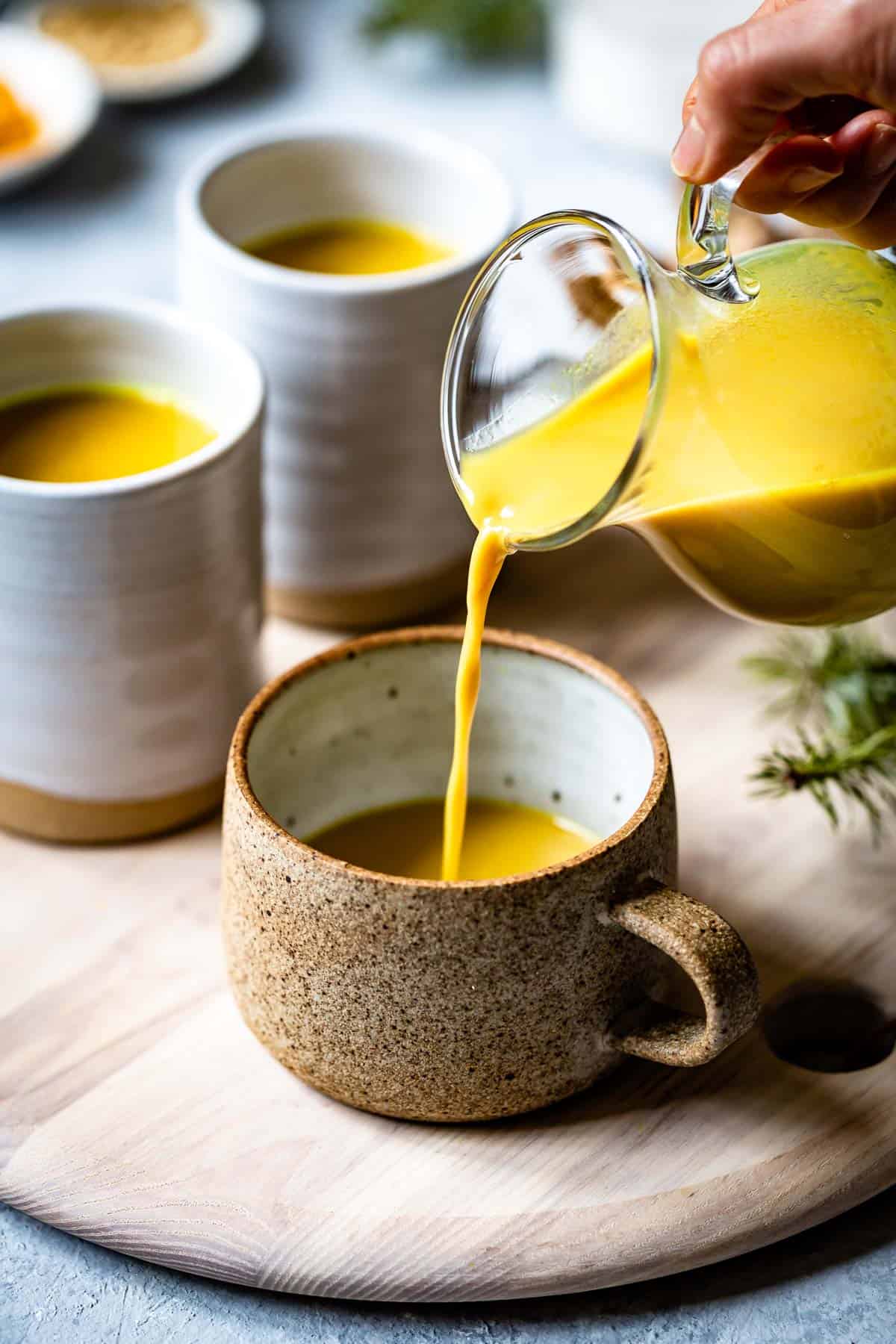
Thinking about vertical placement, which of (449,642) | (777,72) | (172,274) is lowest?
(172,274)

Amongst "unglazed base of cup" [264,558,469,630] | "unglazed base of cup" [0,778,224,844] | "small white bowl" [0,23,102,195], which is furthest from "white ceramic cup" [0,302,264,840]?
"small white bowl" [0,23,102,195]

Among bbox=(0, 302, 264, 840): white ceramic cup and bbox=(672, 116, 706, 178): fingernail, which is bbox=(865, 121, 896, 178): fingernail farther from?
bbox=(0, 302, 264, 840): white ceramic cup

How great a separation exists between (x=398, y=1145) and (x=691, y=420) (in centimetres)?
32

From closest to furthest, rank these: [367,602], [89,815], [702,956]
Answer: [702,956], [89,815], [367,602]

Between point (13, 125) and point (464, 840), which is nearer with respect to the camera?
point (464, 840)

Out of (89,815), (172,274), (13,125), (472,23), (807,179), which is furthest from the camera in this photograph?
(472,23)

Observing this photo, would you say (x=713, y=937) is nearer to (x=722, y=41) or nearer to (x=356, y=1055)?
(x=356, y=1055)

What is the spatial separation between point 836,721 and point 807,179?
0.30 metres

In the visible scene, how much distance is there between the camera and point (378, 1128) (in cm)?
71

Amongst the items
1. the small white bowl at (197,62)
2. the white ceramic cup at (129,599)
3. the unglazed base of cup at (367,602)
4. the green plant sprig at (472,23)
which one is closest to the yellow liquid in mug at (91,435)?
the white ceramic cup at (129,599)

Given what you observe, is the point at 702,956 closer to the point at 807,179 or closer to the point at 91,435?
the point at 807,179

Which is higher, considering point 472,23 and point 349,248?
point 349,248

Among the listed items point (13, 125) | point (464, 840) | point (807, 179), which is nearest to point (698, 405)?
point (807, 179)

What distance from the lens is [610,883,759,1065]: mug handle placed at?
25.2 inches
